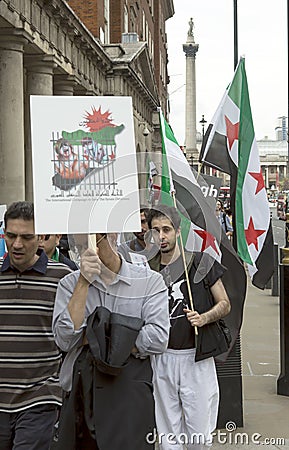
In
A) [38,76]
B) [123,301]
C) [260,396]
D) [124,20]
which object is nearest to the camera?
[123,301]

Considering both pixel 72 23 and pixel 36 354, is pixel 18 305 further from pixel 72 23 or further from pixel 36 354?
pixel 72 23

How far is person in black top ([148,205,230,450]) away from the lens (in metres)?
5.12

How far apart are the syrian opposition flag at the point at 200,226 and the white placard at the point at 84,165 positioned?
6.22ft

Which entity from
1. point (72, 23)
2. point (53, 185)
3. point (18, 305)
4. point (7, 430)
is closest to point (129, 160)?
point (53, 185)

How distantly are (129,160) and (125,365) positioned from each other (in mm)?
996

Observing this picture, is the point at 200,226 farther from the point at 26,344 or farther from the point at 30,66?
the point at 30,66

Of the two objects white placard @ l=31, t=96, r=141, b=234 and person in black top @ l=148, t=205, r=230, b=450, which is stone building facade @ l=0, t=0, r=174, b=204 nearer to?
person in black top @ l=148, t=205, r=230, b=450

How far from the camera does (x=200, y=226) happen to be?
625 centimetres

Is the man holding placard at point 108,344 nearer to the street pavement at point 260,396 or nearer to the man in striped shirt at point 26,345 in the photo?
the man in striped shirt at point 26,345

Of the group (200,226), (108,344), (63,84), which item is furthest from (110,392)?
(63,84)

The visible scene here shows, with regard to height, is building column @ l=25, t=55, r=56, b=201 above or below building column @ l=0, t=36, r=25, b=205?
above

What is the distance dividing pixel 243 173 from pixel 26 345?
3.65 m

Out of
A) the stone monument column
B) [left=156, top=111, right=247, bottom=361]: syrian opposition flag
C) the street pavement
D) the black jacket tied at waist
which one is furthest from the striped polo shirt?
the stone monument column

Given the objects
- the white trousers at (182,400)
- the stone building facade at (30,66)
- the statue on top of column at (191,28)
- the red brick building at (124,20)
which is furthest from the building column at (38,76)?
the statue on top of column at (191,28)
